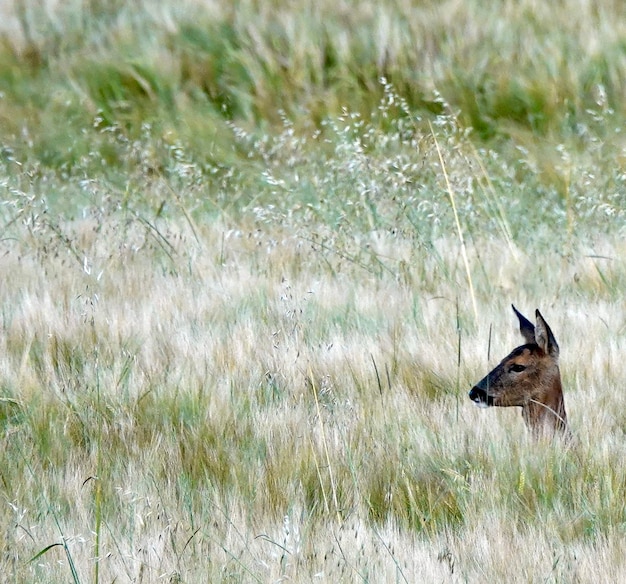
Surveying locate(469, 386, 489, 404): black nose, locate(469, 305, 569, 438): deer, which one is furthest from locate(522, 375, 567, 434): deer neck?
locate(469, 386, 489, 404): black nose

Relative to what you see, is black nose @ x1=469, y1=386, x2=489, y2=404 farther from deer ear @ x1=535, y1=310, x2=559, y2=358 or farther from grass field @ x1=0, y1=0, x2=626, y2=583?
deer ear @ x1=535, y1=310, x2=559, y2=358

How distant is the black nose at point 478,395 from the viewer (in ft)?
9.37

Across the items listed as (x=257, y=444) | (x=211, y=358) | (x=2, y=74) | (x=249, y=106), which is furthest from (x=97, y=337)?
(x=2, y=74)

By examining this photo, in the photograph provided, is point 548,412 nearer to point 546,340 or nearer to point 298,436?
point 546,340

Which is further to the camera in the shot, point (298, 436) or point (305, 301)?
point (305, 301)

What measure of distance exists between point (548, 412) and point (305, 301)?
5.14 ft

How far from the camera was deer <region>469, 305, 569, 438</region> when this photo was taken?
9.33 ft

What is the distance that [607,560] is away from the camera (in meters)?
2.17

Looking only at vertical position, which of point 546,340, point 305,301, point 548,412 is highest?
point 546,340

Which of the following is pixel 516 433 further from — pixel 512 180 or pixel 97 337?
pixel 512 180

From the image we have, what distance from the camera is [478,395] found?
2.87m

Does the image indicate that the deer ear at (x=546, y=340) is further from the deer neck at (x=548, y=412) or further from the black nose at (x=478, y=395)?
the black nose at (x=478, y=395)

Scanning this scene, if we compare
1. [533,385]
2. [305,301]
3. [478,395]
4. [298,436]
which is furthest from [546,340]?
[305,301]

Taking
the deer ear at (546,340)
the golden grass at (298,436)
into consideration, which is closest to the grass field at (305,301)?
the golden grass at (298,436)
